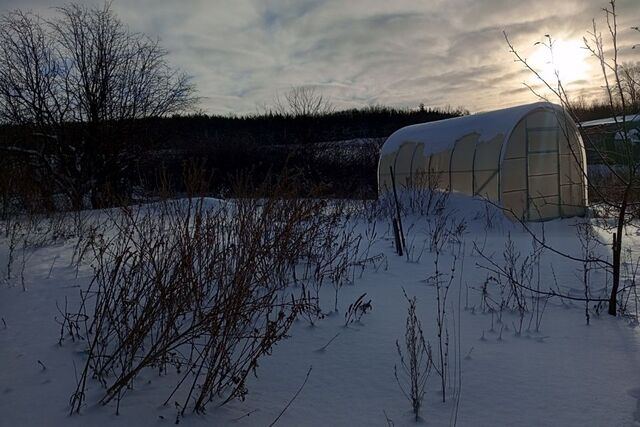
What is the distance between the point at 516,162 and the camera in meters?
10.7

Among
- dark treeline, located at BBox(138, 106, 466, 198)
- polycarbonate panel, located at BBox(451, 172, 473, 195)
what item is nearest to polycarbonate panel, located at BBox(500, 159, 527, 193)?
polycarbonate panel, located at BBox(451, 172, 473, 195)

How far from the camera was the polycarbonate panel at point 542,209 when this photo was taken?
10.9 metres

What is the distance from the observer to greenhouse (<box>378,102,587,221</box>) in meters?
10.6

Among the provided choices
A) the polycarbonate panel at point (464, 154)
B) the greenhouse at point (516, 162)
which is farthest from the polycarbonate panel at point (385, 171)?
the polycarbonate panel at point (464, 154)

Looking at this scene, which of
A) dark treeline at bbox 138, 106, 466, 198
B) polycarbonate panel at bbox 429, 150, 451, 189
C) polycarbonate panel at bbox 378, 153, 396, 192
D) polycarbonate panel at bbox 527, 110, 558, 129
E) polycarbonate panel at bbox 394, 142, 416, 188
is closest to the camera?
polycarbonate panel at bbox 527, 110, 558, 129

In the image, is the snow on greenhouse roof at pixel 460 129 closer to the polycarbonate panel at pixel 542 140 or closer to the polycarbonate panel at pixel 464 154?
the polycarbonate panel at pixel 464 154

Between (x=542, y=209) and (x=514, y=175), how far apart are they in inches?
46.1

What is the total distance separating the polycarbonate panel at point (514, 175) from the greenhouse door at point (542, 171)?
0.41 ft

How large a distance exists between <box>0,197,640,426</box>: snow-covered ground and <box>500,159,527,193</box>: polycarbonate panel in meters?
5.91

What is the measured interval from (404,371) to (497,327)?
3.79 feet

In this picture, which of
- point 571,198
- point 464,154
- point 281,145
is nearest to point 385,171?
point 464,154

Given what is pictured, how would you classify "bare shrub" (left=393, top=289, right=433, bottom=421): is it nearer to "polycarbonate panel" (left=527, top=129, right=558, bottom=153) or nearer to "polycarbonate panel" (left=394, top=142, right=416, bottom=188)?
"polycarbonate panel" (left=527, top=129, right=558, bottom=153)

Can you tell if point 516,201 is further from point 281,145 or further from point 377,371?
point 281,145

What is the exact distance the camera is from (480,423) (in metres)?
2.32
